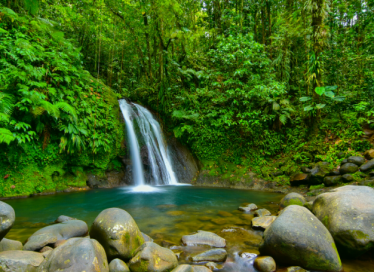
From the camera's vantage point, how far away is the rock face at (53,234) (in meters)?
3.46

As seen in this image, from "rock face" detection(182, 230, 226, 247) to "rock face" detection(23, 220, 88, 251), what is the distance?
1.94 m

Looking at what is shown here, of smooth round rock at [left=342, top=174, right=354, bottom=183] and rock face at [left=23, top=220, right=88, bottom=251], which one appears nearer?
rock face at [left=23, top=220, right=88, bottom=251]

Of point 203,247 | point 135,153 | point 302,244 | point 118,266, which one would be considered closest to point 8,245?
point 118,266

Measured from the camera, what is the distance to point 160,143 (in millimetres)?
11930

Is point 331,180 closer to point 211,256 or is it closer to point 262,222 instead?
point 262,222

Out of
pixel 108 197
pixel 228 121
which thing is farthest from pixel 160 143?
pixel 108 197

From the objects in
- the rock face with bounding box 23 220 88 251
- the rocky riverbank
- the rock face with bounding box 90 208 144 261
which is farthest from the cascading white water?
the rock face with bounding box 90 208 144 261

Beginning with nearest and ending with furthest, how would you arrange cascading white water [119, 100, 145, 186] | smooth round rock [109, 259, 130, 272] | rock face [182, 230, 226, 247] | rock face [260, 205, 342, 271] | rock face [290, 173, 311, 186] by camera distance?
smooth round rock [109, 259, 130, 272], rock face [260, 205, 342, 271], rock face [182, 230, 226, 247], rock face [290, 173, 311, 186], cascading white water [119, 100, 145, 186]

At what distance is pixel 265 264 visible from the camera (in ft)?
10.5

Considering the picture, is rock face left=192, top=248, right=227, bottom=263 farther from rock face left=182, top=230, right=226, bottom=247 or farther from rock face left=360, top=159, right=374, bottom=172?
rock face left=360, top=159, right=374, bottom=172

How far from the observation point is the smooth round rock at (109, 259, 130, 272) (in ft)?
9.73

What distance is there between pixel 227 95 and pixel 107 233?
9258 mm

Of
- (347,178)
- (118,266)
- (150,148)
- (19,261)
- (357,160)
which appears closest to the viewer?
(19,261)

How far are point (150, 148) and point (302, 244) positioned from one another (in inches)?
349
